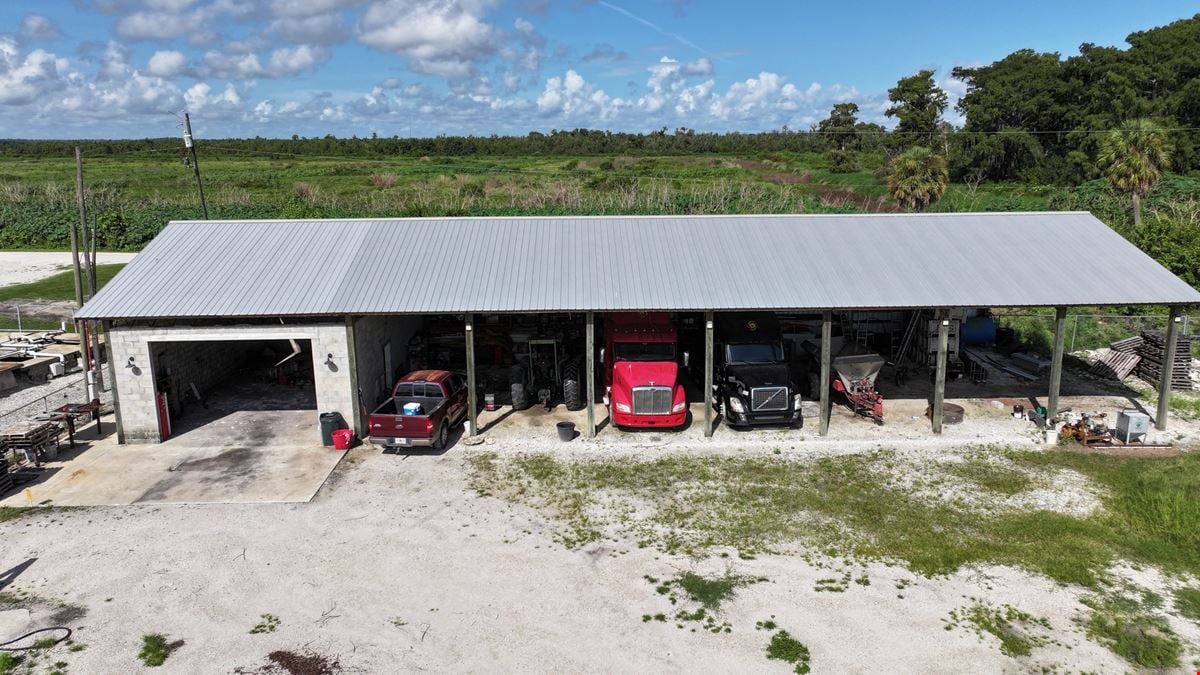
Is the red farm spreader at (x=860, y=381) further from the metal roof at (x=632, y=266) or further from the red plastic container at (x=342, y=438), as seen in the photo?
the red plastic container at (x=342, y=438)

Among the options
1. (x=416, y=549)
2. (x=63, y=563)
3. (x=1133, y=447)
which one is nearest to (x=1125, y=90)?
(x=1133, y=447)

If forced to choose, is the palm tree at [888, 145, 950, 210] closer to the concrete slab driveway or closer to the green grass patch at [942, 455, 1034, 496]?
the green grass patch at [942, 455, 1034, 496]

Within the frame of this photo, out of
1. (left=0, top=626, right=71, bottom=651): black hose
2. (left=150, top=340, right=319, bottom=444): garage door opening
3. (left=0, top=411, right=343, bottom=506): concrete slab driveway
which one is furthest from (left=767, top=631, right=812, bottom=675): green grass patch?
(left=150, top=340, right=319, bottom=444): garage door opening

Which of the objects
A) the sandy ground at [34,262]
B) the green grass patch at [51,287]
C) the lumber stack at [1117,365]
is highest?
the sandy ground at [34,262]

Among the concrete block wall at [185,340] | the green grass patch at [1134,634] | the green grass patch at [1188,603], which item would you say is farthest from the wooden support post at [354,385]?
the green grass patch at [1188,603]

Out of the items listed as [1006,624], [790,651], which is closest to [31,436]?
[790,651]
